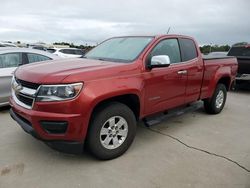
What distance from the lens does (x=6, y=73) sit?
629cm

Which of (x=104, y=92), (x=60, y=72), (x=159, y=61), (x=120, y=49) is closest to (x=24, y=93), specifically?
(x=60, y=72)

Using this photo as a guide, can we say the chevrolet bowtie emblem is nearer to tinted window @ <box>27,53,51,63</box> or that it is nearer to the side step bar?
the side step bar

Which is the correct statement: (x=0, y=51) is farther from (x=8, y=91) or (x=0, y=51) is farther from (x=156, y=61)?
(x=156, y=61)

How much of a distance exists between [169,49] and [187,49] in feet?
2.03

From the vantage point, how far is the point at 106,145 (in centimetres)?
394

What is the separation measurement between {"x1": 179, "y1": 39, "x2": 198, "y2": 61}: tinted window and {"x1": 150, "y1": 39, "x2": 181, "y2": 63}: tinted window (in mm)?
134

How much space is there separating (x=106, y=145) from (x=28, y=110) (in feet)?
3.75

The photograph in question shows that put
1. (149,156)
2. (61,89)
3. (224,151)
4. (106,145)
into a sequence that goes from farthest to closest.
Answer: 1. (224,151)
2. (149,156)
3. (106,145)
4. (61,89)

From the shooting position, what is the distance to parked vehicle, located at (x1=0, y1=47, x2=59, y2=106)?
20.5 ft

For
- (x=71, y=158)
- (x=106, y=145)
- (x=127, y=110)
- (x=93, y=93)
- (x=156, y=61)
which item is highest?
(x=156, y=61)

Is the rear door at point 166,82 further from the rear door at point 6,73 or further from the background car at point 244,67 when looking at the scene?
the background car at point 244,67

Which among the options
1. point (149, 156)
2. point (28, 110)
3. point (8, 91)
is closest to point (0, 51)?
point (8, 91)

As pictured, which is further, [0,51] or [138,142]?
[0,51]

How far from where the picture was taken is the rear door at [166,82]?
14.5 ft
